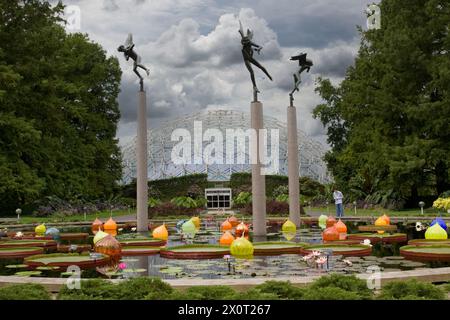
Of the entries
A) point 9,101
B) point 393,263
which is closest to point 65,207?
point 9,101

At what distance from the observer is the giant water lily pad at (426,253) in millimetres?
15961

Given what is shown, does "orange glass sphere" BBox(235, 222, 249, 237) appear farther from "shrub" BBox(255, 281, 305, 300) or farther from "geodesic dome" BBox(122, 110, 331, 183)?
"geodesic dome" BBox(122, 110, 331, 183)

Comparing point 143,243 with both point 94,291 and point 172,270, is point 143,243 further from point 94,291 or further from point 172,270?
point 94,291

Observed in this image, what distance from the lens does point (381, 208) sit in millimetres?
47500

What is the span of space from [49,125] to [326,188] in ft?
95.1

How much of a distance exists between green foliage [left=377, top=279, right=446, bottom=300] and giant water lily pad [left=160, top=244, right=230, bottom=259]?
28.9 feet

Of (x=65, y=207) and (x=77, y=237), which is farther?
(x=65, y=207)

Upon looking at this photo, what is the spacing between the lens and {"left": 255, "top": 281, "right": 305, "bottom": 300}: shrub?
970 centimetres

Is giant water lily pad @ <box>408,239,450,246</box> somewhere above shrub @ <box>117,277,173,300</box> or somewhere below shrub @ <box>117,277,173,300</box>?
below

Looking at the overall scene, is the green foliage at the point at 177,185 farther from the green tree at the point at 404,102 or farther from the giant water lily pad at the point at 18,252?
the giant water lily pad at the point at 18,252

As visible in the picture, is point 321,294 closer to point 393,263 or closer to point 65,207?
point 393,263

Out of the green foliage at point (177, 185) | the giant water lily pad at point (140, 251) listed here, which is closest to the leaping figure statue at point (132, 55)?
the giant water lily pad at point (140, 251)

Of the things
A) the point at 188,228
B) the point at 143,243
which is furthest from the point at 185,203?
the point at 143,243

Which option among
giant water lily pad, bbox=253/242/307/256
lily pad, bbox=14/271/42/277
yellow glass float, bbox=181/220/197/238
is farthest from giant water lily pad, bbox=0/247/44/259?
yellow glass float, bbox=181/220/197/238
